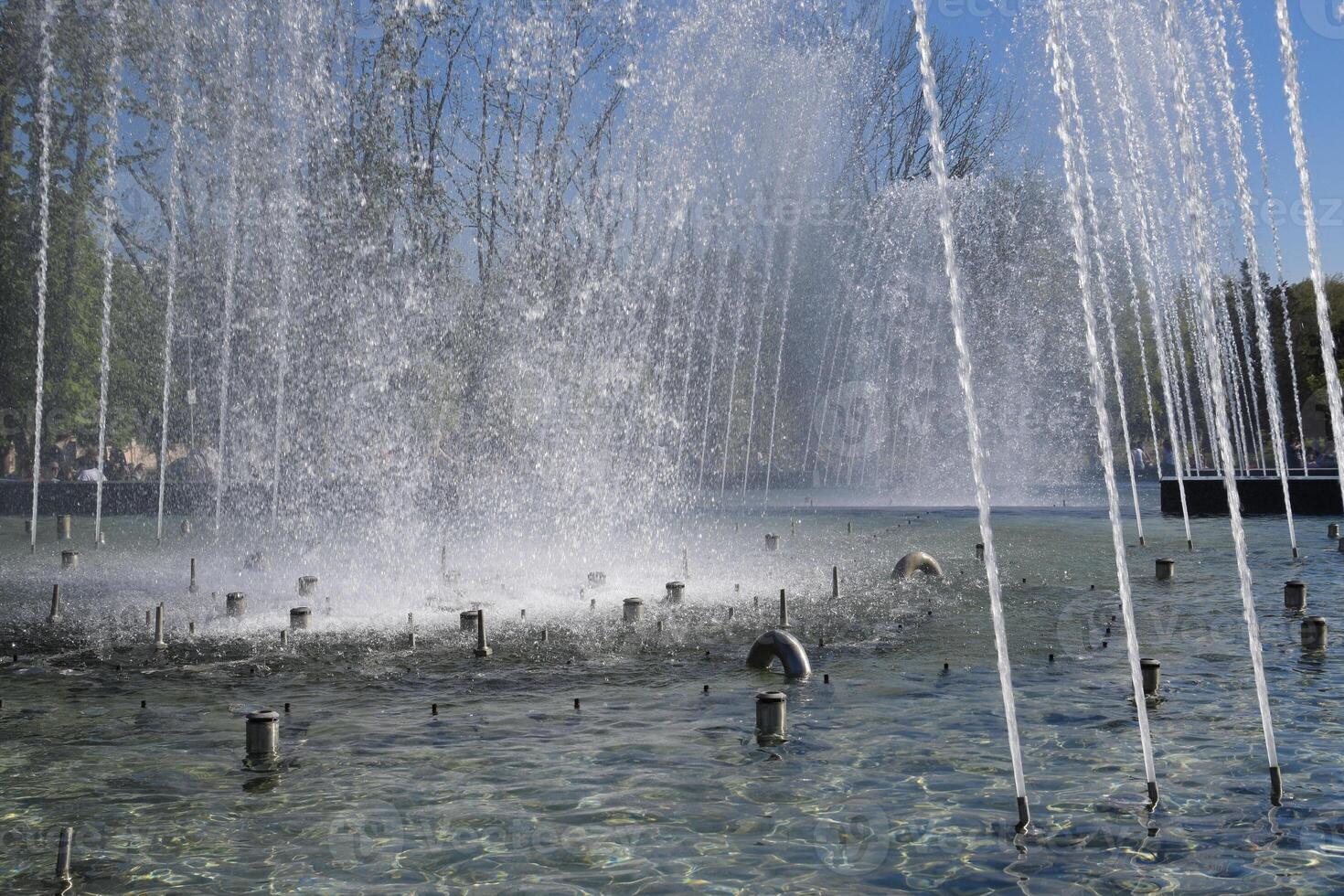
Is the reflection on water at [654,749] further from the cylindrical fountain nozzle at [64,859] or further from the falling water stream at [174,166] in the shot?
the falling water stream at [174,166]

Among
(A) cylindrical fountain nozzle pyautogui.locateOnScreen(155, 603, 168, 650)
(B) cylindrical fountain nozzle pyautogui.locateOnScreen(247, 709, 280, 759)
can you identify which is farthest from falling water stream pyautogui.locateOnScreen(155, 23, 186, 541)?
(B) cylindrical fountain nozzle pyautogui.locateOnScreen(247, 709, 280, 759)

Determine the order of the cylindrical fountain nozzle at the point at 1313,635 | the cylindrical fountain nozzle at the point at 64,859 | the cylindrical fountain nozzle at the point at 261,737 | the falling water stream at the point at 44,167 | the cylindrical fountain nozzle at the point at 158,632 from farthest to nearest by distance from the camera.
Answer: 1. the falling water stream at the point at 44,167
2. the cylindrical fountain nozzle at the point at 158,632
3. the cylindrical fountain nozzle at the point at 1313,635
4. the cylindrical fountain nozzle at the point at 261,737
5. the cylindrical fountain nozzle at the point at 64,859

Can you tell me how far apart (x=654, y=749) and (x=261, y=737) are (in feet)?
7.05

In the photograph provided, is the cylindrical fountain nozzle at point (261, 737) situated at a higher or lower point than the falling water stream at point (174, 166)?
lower

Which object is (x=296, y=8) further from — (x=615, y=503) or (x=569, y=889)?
(x=569, y=889)

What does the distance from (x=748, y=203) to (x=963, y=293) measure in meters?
6.93

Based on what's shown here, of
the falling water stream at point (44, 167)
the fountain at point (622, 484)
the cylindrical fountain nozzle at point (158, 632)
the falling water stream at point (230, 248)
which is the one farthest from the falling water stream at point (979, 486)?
the falling water stream at point (44, 167)

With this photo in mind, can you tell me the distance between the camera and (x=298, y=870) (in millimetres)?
5281

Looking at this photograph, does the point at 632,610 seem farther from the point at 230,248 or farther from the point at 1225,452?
the point at 230,248

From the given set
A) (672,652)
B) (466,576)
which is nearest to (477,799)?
(672,652)

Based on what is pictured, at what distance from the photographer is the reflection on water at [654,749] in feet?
17.5

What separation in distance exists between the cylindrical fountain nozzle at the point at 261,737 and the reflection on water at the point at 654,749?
11 centimetres

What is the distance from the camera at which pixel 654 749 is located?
718 centimetres

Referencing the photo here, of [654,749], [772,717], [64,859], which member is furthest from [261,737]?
[772,717]
